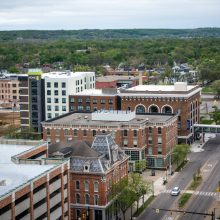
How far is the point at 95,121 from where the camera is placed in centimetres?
12544

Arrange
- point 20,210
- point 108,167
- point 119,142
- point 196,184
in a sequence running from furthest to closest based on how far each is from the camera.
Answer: point 119,142, point 196,184, point 108,167, point 20,210

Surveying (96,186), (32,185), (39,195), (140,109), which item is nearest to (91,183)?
(96,186)

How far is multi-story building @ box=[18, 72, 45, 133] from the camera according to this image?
15688 cm

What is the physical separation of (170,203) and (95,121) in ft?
105

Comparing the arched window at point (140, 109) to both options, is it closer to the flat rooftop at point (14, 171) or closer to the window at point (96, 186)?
the window at point (96, 186)

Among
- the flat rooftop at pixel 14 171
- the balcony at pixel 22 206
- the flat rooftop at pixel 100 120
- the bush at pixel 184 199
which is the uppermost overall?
the flat rooftop at pixel 100 120

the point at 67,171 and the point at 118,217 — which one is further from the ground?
the point at 67,171

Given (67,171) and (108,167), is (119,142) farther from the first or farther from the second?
(67,171)

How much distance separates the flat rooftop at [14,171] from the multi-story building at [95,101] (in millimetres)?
63929

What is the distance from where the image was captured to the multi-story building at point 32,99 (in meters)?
157

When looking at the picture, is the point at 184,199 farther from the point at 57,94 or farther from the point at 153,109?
the point at 57,94

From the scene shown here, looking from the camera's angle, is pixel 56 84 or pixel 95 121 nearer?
pixel 95 121

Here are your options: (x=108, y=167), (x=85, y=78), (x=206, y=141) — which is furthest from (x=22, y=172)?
(x=85, y=78)

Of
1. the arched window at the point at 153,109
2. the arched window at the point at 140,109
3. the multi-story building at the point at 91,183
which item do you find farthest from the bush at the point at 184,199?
the arched window at the point at 140,109
